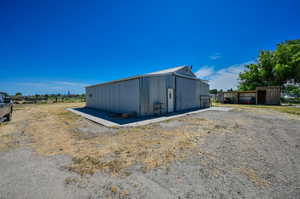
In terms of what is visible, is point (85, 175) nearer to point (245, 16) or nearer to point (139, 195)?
point (139, 195)

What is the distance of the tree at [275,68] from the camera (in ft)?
62.6

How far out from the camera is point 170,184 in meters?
1.86

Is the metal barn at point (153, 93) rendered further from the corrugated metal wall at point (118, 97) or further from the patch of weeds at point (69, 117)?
the patch of weeds at point (69, 117)

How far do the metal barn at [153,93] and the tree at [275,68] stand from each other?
1783 centimetres

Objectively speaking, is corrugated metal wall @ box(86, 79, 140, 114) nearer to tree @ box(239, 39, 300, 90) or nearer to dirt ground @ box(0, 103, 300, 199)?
dirt ground @ box(0, 103, 300, 199)

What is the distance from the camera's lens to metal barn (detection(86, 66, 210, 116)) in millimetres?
7883

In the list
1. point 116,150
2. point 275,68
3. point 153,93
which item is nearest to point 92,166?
point 116,150

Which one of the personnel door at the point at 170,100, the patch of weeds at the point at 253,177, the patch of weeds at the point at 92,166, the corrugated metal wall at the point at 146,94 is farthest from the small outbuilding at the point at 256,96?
the patch of weeds at the point at 92,166

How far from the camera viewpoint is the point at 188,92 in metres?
11.2

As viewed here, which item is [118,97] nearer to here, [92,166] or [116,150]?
[116,150]

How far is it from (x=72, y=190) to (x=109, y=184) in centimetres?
51

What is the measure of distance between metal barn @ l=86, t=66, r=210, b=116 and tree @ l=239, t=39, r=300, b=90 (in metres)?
17.8

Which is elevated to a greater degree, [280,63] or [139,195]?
[280,63]

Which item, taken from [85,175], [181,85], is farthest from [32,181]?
[181,85]
